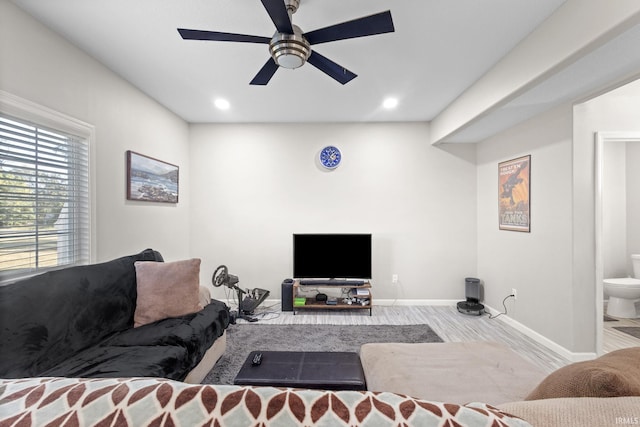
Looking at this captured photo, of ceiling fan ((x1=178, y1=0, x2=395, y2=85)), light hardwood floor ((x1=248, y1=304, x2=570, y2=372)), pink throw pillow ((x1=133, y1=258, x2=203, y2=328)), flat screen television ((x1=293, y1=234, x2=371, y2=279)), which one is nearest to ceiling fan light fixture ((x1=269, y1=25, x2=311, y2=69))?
ceiling fan ((x1=178, y1=0, x2=395, y2=85))

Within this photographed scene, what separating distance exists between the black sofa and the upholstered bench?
1.25 meters

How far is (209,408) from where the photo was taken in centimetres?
48

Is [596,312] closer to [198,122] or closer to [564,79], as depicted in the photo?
[564,79]

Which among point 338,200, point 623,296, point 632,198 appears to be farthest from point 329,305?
point 632,198

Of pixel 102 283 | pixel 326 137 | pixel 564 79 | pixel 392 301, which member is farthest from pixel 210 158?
pixel 564 79

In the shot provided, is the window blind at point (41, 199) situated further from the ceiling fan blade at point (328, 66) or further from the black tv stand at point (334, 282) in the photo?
the black tv stand at point (334, 282)

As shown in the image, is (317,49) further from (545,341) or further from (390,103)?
(545,341)

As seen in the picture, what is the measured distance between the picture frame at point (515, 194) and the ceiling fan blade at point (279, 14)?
2909 mm

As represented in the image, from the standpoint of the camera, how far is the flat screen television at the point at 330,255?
3.70 meters

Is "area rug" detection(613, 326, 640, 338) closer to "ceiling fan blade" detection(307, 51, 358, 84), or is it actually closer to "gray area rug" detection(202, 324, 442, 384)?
"gray area rug" detection(202, 324, 442, 384)

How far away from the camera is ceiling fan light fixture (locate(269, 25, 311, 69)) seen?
5.43 feet

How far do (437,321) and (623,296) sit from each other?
88.4 inches

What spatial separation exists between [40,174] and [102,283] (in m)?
0.93

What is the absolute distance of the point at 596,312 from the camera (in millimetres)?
2398
